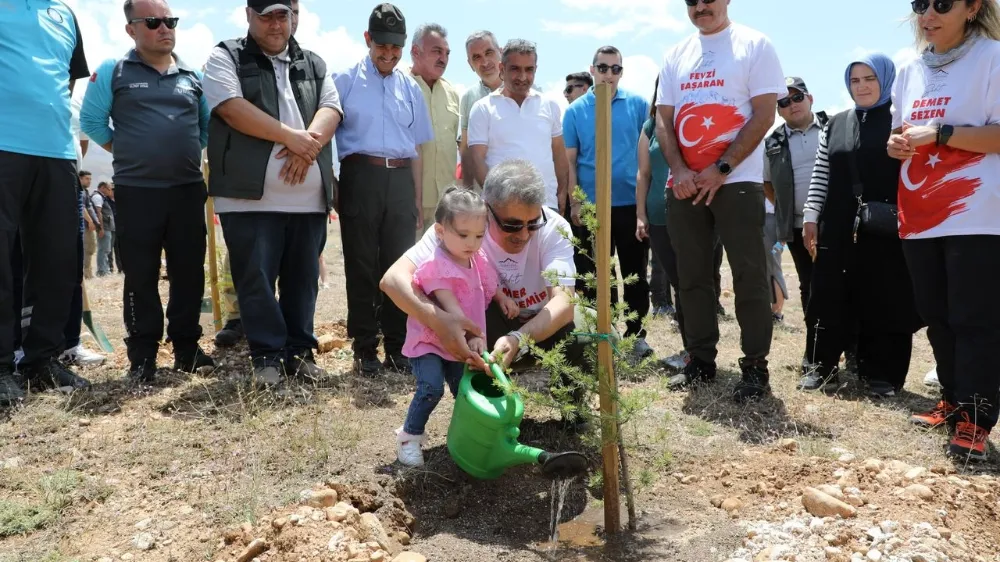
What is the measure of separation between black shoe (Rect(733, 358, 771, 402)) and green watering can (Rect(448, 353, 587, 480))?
174 centimetres

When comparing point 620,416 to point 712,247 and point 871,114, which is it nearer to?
point 712,247

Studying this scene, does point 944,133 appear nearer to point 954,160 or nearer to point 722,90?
point 954,160

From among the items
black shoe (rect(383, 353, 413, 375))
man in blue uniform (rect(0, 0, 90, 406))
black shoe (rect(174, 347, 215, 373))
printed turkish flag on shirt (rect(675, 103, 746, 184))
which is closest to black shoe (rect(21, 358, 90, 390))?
man in blue uniform (rect(0, 0, 90, 406))

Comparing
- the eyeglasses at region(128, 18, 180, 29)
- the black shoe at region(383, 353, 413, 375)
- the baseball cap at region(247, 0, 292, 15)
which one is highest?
the baseball cap at region(247, 0, 292, 15)

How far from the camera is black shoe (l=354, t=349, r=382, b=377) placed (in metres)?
4.78

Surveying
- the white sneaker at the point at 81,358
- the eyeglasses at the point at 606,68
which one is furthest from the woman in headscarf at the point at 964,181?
the white sneaker at the point at 81,358

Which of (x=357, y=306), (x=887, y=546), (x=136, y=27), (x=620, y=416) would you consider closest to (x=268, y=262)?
(x=357, y=306)

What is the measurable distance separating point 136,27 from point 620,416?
137 inches

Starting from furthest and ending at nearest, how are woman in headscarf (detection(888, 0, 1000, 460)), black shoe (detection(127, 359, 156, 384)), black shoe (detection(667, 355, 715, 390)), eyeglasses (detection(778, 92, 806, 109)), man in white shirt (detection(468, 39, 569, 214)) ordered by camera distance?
eyeglasses (detection(778, 92, 806, 109)) → man in white shirt (detection(468, 39, 569, 214)) → black shoe (detection(667, 355, 715, 390)) → black shoe (detection(127, 359, 156, 384)) → woman in headscarf (detection(888, 0, 1000, 460))

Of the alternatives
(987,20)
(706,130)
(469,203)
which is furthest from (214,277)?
(987,20)

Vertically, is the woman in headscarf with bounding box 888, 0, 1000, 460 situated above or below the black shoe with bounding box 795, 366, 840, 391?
above

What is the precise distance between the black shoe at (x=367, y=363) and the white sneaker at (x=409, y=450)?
1498 millimetres

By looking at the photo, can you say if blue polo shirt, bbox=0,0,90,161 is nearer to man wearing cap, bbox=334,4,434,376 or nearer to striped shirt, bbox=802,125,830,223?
man wearing cap, bbox=334,4,434,376

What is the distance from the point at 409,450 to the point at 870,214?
286 cm
